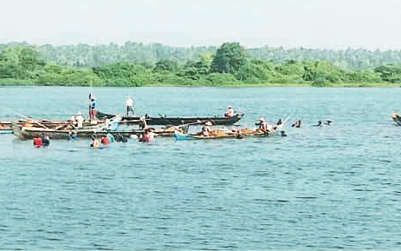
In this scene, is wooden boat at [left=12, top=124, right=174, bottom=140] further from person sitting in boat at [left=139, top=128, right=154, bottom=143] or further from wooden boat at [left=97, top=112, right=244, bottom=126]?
wooden boat at [left=97, top=112, right=244, bottom=126]

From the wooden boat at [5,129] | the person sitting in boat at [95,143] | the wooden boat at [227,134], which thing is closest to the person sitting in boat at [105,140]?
the person sitting in boat at [95,143]

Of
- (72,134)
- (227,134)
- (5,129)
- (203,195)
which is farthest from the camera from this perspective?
(5,129)

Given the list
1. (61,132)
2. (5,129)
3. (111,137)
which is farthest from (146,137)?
(5,129)

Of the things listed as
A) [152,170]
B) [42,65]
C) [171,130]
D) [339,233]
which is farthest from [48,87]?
[339,233]

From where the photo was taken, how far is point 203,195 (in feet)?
133

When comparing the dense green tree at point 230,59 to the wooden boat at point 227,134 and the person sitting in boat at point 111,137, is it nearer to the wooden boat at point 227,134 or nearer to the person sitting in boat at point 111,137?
the wooden boat at point 227,134

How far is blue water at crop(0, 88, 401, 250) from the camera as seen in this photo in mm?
32031

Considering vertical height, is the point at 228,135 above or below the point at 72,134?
below

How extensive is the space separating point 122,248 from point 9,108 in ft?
276

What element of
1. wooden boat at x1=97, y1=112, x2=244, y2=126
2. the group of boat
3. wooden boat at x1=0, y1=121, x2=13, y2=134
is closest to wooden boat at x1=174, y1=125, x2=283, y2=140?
the group of boat

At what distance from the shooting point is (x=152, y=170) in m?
49.1

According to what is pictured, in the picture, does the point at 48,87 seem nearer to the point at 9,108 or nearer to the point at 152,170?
the point at 9,108

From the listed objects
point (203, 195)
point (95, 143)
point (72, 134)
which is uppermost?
point (72, 134)

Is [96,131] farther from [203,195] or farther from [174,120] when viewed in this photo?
[203,195]
